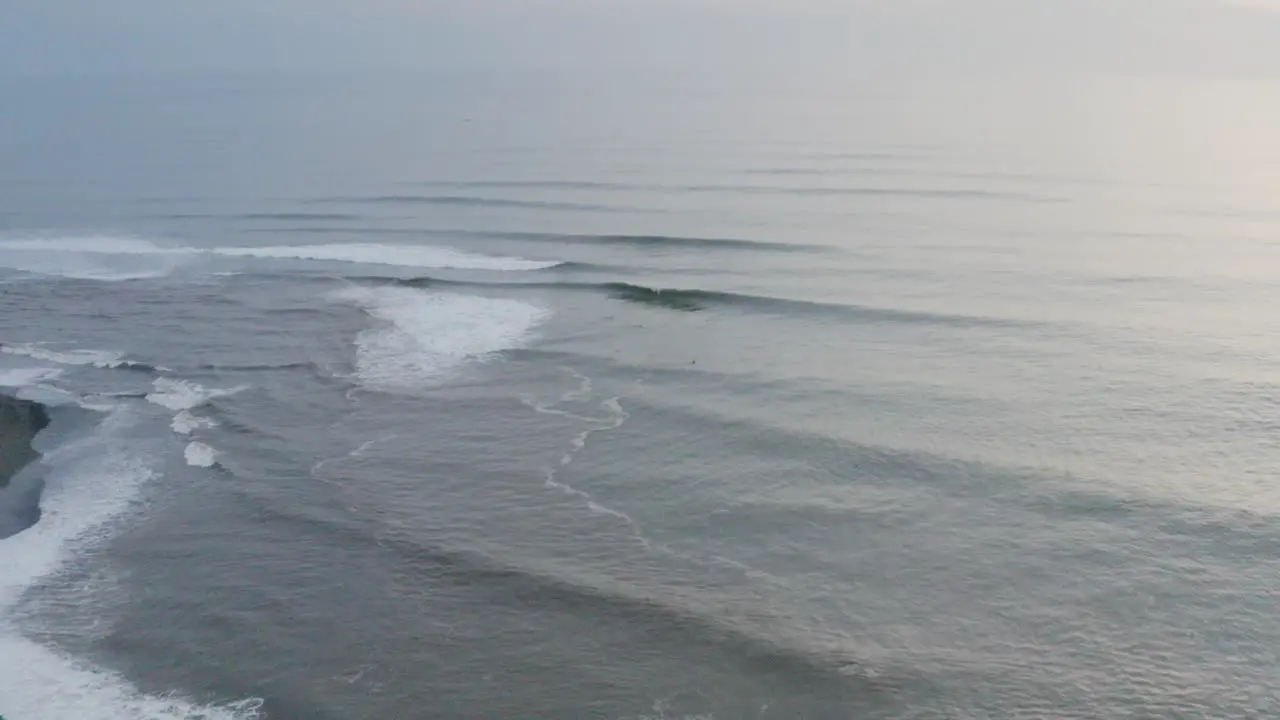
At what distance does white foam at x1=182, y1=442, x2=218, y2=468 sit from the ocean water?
88 mm

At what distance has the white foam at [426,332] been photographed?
38250 millimetres

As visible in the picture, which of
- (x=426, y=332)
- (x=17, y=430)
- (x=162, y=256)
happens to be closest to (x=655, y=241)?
(x=426, y=332)

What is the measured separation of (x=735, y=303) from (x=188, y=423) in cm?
2342

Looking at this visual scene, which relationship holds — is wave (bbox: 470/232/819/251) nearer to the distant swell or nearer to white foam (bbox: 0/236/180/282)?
the distant swell

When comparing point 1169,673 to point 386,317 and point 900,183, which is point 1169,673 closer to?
point 386,317

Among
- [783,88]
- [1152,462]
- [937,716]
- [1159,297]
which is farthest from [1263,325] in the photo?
[783,88]

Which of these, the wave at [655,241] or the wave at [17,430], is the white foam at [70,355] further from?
the wave at [655,241]

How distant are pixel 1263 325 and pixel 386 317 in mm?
35902

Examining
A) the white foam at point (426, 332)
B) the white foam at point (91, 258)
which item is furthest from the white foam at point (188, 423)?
the white foam at point (91, 258)

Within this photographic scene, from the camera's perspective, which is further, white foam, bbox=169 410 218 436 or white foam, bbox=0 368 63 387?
white foam, bbox=0 368 63 387

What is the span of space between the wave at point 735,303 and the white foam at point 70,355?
48.7ft

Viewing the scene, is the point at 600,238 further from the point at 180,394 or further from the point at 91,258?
the point at 180,394

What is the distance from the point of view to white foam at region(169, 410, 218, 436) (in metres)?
32.7

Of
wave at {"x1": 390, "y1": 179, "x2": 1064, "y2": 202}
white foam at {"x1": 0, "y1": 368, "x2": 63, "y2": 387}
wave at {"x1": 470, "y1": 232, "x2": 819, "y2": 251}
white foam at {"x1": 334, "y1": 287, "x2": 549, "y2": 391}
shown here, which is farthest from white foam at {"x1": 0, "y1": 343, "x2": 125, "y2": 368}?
wave at {"x1": 390, "y1": 179, "x2": 1064, "y2": 202}
